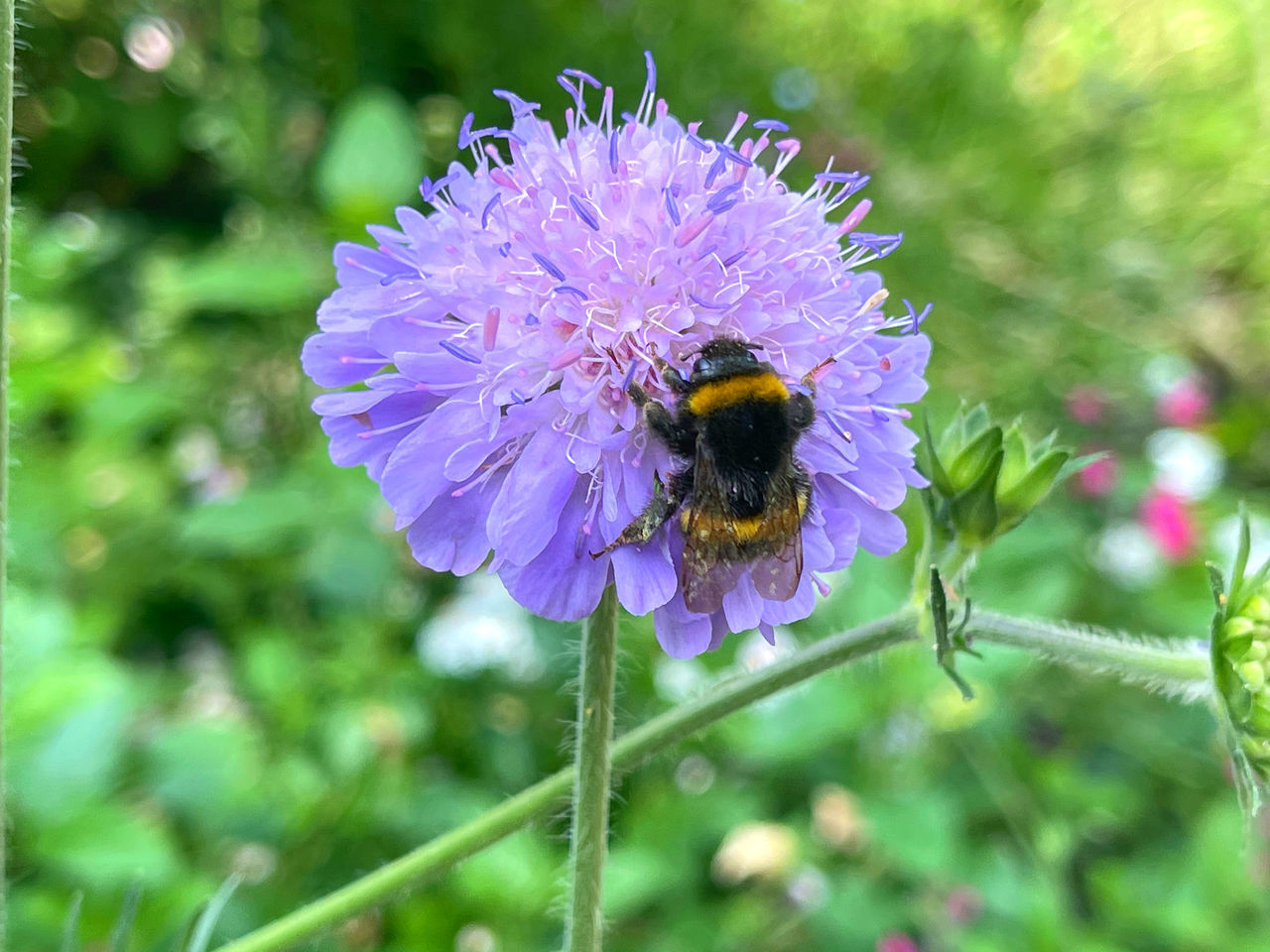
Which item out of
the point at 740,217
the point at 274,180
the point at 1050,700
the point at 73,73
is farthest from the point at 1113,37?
the point at 73,73

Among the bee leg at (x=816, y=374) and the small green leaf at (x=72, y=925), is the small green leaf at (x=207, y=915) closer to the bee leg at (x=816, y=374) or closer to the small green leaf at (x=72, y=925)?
the small green leaf at (x=72, y=925)

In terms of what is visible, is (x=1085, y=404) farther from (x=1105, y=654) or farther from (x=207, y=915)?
(x=207, y=915)

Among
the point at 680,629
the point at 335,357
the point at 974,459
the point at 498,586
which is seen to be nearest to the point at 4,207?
the point at 335,357

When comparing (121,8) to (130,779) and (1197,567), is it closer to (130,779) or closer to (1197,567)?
(130,779)

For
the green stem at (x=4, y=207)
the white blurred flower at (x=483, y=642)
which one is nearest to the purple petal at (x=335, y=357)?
the green stem at (x=4, y=207)

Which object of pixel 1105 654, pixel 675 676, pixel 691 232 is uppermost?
pixel 691 232
